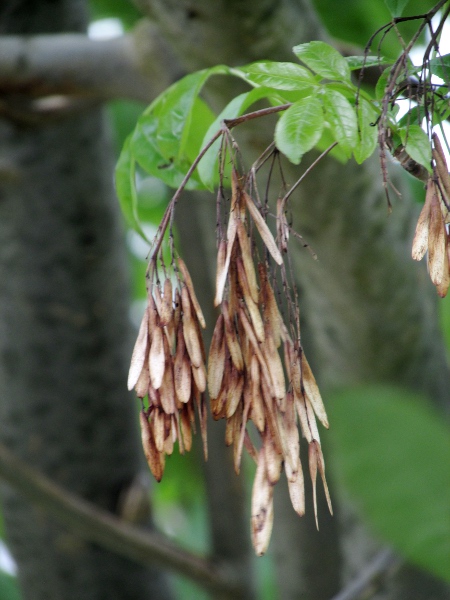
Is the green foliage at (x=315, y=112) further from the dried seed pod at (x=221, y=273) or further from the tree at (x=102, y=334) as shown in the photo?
the tree at (x=102, y=334)

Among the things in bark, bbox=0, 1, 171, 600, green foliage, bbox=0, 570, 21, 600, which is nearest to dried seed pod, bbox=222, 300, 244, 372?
bark, bbox=0, 1, 171, 600

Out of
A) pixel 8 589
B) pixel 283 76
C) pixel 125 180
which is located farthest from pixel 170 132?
pixel 8 589

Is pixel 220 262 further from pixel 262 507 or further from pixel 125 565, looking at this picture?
pixel 125 565

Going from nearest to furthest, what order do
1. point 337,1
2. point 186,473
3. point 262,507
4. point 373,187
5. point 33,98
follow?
point 262,507 → point 373,187 → point 33,98 → point 337,1 → point 186,473

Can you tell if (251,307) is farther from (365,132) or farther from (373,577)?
(373,577)

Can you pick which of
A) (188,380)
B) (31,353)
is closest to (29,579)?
(31,353)

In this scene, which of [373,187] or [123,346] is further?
[123,346]
